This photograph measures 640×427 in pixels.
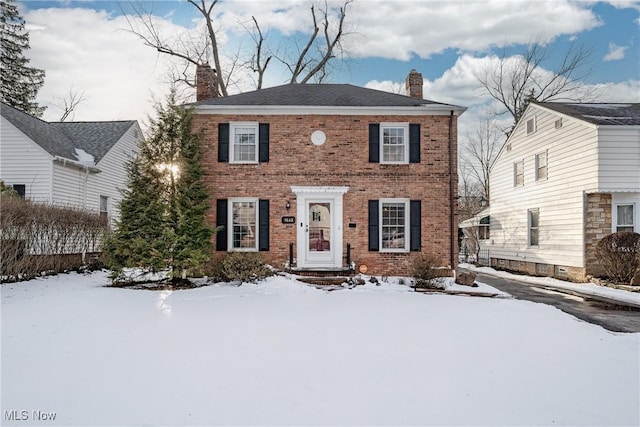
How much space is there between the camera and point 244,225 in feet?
41.0

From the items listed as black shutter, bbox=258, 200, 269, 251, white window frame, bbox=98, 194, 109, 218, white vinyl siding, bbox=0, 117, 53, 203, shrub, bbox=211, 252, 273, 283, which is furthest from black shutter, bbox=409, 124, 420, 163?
white window frame, bbox=98, 194, 109, 218

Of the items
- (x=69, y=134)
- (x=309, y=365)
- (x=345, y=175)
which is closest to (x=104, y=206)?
(x=69, y=134)

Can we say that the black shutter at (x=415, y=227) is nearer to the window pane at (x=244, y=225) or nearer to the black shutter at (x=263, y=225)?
the black shutter at (x=263, y=225)

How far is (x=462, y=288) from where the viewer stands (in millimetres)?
11359

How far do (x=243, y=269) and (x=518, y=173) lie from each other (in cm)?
1403

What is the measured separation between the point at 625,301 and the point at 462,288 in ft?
13.6

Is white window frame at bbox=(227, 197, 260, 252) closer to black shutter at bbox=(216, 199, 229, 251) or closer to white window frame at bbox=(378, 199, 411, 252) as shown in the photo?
black shutter at bbox=(216, 199, 229, 251)

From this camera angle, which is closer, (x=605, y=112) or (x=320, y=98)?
(x=320, y=98)

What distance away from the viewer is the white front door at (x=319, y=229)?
40.5 feet

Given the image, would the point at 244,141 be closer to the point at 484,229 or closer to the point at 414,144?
the point at 414,144

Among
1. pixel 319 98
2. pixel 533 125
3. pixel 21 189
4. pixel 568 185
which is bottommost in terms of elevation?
pixel 21 189

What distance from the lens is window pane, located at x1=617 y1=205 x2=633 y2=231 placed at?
1328cm

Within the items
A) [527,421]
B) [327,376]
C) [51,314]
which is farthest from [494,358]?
[51,314]

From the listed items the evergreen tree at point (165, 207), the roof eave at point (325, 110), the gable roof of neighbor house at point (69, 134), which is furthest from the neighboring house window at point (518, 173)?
the gable roof of neighbor house at point (69, 134)
